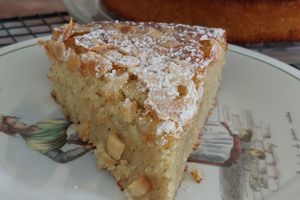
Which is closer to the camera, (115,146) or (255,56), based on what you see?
(115,146)

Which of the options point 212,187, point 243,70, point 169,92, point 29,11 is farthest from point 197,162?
point 29,11

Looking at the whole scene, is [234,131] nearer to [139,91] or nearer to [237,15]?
[139,91]

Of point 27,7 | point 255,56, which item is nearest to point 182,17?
point 255,56

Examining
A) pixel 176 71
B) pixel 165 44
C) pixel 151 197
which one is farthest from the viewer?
pixel 165 44

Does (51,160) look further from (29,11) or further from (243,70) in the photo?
(29,11)

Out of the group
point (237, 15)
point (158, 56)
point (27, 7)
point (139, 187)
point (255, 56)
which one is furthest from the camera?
point (27, 7)

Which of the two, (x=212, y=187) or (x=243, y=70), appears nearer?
(x=212, y=187)
